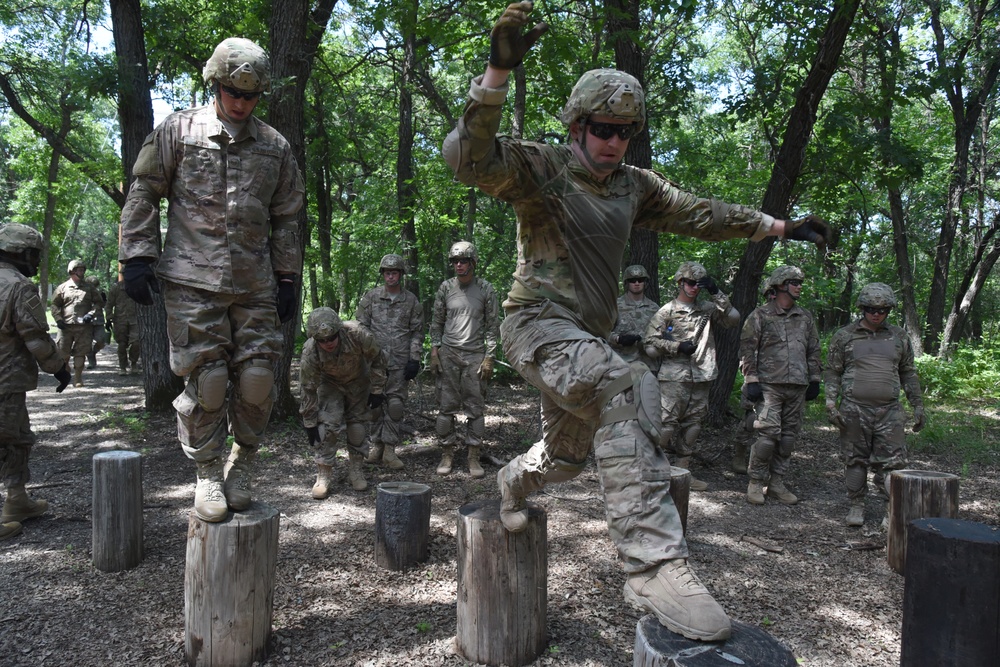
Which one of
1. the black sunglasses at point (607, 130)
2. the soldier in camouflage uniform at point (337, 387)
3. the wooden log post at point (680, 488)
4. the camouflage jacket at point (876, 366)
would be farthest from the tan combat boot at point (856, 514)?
the black sunglasses at point (607, 130)

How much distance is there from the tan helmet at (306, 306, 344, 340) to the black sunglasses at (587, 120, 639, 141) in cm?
369

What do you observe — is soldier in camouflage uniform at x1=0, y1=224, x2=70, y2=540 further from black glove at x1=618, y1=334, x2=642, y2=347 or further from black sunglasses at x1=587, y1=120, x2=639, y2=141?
black glove at x1=618, y1=334, x2=642, y2=347

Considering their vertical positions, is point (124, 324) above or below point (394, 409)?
above

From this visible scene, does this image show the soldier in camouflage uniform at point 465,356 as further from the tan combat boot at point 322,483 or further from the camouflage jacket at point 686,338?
the camouflage jacket at point 686,338

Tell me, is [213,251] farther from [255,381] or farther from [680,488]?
[680,488]

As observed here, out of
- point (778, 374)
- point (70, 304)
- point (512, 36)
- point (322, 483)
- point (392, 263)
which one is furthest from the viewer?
point (70, 304)

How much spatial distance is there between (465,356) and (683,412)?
8.38 ft

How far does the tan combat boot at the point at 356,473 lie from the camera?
21.8 ft

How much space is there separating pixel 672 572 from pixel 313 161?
14.1 m

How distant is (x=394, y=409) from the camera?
25.1 feet

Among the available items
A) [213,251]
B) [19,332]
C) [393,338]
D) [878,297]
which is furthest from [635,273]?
[19,332]

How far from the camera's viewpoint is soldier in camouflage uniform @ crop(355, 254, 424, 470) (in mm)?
7680

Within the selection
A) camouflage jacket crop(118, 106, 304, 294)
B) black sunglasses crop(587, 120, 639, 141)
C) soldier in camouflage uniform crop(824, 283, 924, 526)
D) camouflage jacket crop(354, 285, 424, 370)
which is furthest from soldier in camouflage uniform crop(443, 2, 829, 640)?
camouflage jacket crop(354, 285, 424, 370)

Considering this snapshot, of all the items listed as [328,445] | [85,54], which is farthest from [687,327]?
[85,54]
